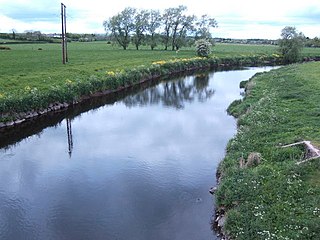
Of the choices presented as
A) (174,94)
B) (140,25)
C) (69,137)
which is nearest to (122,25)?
(140,25)

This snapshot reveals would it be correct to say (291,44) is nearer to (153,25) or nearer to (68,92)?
(153,25)

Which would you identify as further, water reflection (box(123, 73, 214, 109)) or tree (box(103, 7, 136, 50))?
tree (box(103, 7, 136, 50))

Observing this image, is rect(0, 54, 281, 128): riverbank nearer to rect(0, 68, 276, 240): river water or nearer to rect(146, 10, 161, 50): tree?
rect(0, 68, 276, 240): river water

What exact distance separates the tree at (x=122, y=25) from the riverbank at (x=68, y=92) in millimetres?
44506

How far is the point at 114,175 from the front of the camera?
15797 millimetres

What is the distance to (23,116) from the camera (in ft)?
77.6

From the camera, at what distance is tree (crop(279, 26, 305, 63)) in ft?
253

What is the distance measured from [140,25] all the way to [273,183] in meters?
86.2

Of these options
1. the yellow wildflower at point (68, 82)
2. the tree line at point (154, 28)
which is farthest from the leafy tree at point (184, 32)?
the yellow wildflower at point (68, 82)

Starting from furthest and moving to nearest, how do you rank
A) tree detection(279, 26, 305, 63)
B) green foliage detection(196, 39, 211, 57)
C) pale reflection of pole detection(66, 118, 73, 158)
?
tree detection(279, 26, 305, 63)
green foliage detection(196, 39, 211, 57)
pale reflection of pole detection(66, 118, 73, 158)

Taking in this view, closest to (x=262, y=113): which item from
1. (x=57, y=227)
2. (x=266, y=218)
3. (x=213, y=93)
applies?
(x=266, y=218)

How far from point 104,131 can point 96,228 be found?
11492mm

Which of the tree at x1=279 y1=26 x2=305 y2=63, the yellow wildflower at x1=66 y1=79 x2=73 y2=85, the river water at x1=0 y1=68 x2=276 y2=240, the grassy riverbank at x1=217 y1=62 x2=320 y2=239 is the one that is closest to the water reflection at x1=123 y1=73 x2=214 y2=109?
the river water at x1=0 y1=68 x2=276 y2=240

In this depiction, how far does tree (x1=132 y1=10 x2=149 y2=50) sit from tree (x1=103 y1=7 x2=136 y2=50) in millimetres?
1102
